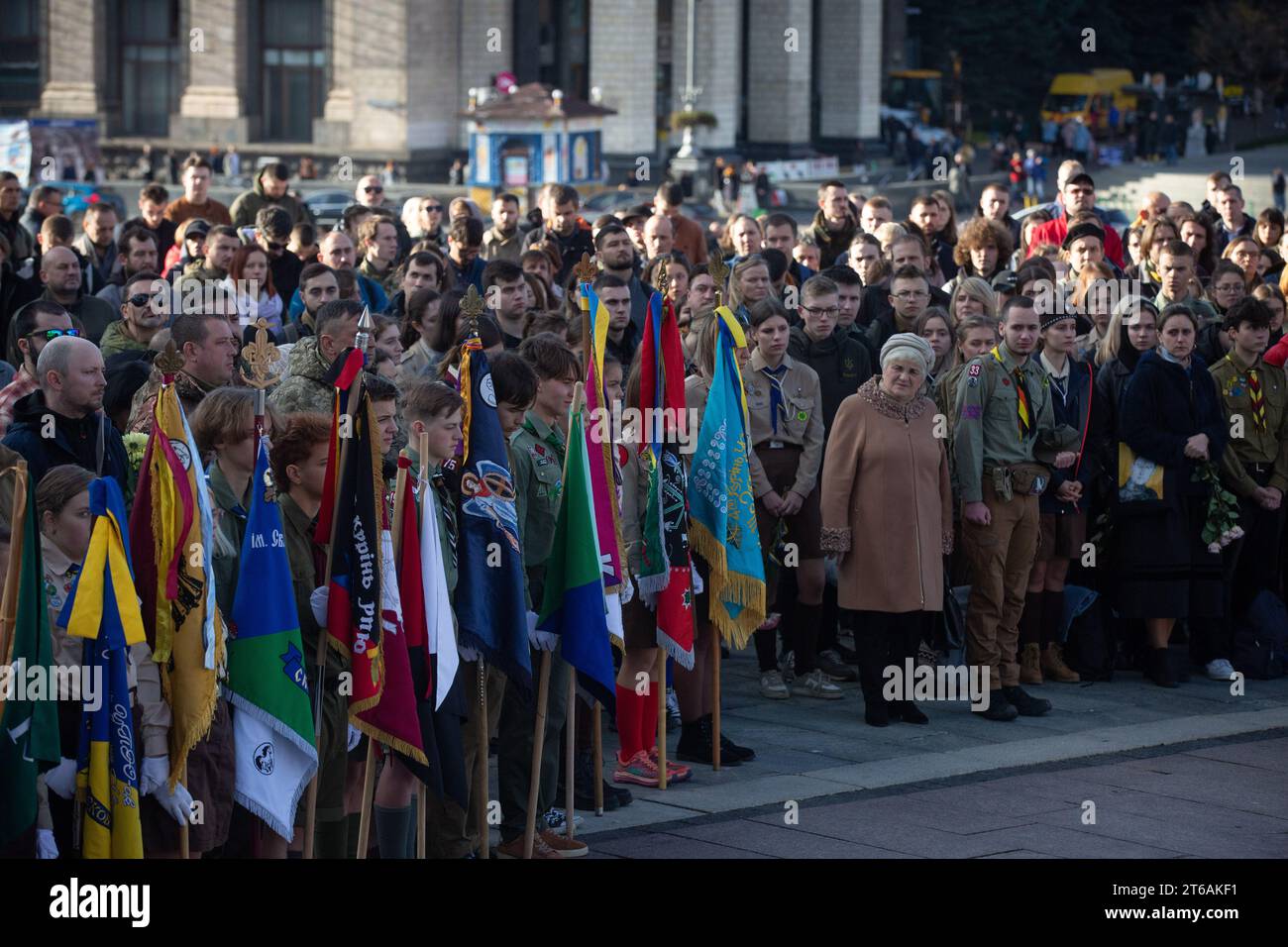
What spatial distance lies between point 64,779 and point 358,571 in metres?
1.24

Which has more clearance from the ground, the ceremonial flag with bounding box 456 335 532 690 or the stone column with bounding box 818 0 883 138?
the stone column with bounding box 818 0 883 138

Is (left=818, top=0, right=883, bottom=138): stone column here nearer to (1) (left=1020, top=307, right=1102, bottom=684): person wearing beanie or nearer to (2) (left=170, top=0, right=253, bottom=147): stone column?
(2) (left=170, top=0, right=253, bottom=147): stone column

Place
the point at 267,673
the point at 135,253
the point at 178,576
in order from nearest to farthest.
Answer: the point at 178,576
the point at 267,673
the point at 135,253

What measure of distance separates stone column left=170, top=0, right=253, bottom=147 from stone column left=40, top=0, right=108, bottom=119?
279 cm

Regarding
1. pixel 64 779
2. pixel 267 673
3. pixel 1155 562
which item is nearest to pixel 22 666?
pixel 64 779

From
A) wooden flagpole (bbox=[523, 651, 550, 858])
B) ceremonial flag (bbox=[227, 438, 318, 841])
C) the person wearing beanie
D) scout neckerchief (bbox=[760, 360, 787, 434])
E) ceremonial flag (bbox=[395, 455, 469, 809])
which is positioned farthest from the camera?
the person wearing beanie

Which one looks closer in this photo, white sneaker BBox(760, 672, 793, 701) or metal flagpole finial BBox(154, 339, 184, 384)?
metal flagpole finial BBox(154, 339, 184, 384)

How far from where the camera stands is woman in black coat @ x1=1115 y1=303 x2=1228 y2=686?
12.4 metres

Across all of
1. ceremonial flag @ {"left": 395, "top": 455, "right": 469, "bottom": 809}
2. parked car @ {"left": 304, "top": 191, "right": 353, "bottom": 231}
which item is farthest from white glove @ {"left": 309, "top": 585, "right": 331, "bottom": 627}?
parked car @ {"left": 304, "top": 191, "right": 353, "bottom": 231}

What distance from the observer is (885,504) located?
11.1 meters

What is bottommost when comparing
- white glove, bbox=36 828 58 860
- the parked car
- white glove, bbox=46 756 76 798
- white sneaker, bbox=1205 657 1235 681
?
white sneaker, bbox=1205 657 1235 681

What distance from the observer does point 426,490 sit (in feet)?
26.3

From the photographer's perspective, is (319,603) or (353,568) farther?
(319,603)

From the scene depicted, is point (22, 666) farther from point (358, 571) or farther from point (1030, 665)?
point (1030, 665)
